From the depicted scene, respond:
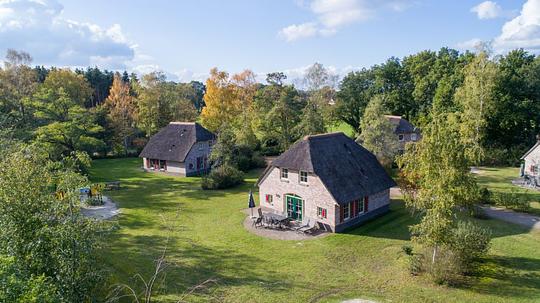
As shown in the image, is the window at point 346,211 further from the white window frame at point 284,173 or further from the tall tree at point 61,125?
the tall tree at point 61,125

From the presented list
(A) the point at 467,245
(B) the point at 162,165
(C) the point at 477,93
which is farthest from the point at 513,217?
(B) the point at 162,165

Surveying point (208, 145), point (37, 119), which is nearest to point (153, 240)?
point (208, 145)

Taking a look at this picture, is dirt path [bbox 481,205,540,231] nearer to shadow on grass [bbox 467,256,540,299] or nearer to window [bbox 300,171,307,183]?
shadow on grass [bbox 467,256,540,299]

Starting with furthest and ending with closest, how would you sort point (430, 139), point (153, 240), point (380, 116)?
point (380, 116)
point (153, 240)
point (430, 139)

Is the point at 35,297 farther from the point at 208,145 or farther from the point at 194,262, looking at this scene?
the point at 208,145

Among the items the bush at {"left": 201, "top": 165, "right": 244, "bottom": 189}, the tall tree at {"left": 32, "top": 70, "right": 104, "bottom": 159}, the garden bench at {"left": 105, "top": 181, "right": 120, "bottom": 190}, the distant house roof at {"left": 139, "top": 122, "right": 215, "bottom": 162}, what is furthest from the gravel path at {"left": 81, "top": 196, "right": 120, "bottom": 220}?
the distant house roof at {"left": 139, "top": 122, "right": 215, "bottom": 162}
